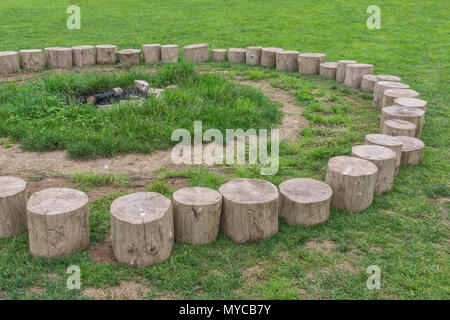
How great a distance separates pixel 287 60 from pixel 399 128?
4265 millimetres

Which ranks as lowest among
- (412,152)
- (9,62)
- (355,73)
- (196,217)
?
(196,217)

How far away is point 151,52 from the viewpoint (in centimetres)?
1018

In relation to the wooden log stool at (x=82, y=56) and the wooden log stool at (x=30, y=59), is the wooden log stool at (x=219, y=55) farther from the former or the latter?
the wooden log stool at (x=30, y=59)

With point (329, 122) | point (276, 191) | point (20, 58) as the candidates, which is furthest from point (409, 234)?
point (20, 58)

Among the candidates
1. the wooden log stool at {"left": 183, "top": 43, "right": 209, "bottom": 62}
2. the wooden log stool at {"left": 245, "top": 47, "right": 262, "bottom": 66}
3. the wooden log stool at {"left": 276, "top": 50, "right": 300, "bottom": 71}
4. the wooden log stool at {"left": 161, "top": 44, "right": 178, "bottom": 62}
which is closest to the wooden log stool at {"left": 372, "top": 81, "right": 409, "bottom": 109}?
the wooden log stool at {"left": 276, "top": 50, "right": 300, "bottom": 71}

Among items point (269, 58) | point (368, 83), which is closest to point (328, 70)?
point (368, 83)

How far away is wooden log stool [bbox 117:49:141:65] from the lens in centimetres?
1005

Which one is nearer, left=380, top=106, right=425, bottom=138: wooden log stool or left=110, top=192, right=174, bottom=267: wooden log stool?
left=110, top=192, right=174, bottom=267: wooden log stool

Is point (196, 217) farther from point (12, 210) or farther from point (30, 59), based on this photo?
point (30, 59)

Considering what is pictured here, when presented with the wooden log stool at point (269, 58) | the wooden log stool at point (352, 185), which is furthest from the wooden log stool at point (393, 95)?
the wooden log stool at point (269, 58)

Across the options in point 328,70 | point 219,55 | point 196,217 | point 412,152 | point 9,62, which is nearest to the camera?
point 196,217

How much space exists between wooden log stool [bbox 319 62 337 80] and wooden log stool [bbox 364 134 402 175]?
3900 mm

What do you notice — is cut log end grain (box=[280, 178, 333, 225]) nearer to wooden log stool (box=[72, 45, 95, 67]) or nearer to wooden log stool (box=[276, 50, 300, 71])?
wooden log stool (box=[276, 50, 300, 71])

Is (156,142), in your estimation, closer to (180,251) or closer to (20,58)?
(180,251)
